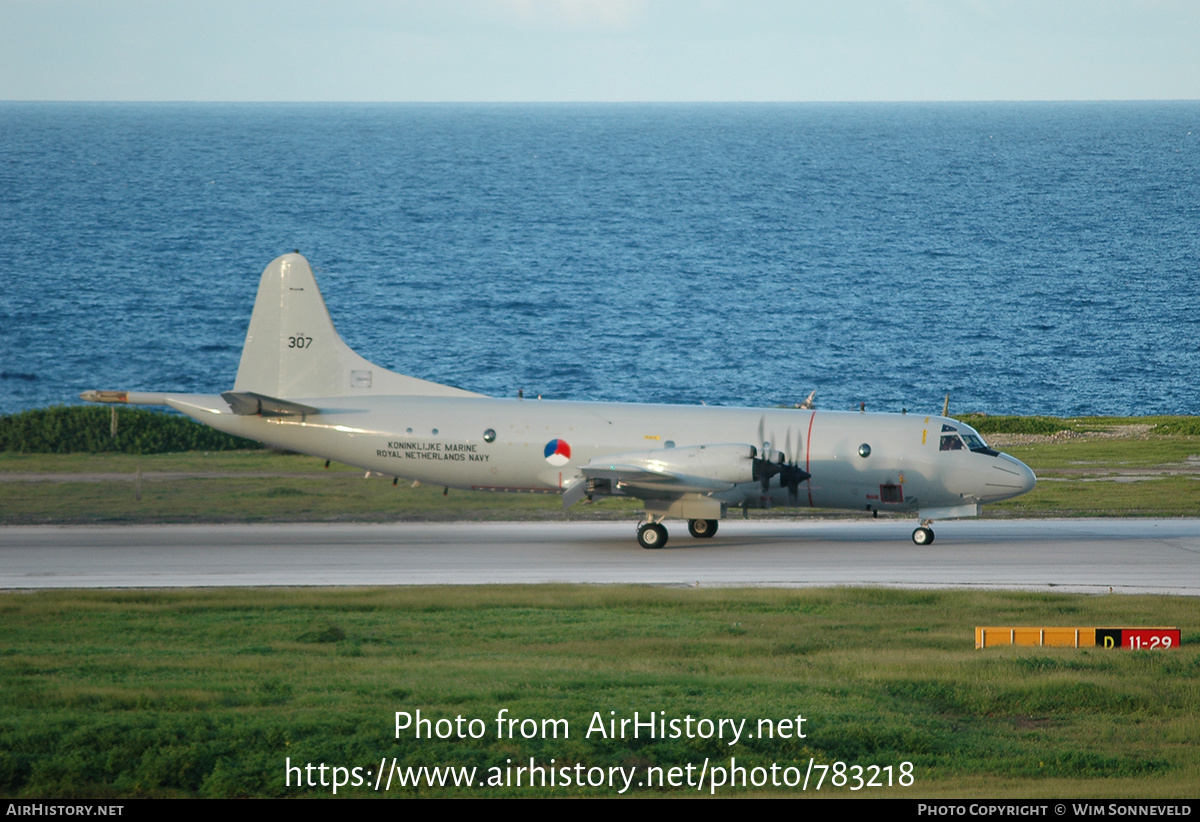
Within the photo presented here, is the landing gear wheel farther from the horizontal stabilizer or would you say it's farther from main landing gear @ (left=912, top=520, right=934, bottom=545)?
the horizontal stabilizer

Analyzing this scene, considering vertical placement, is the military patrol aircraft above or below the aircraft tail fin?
below

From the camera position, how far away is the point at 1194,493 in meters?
46.9

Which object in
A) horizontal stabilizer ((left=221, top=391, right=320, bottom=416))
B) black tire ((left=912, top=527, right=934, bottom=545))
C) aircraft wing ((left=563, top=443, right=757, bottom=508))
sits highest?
horizontal stabilizer ((left=221, top=391, right=320, bottom=416))

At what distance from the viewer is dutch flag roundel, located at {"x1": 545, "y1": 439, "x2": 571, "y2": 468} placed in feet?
123

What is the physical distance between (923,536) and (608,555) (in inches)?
411

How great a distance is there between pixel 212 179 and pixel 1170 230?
139 metres

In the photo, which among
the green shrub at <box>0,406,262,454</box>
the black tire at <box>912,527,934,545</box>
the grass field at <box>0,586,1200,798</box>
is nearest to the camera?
the grass field at <box>0,586,1200,798</box>

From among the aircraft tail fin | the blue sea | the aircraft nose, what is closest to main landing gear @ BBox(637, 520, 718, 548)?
the aircraft tail fin

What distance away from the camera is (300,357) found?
39469mm

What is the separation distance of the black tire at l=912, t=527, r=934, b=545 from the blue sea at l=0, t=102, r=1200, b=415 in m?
38.8

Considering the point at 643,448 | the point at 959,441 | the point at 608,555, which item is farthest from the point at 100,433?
the point at 959,441

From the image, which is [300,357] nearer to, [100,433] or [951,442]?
[100,433]
